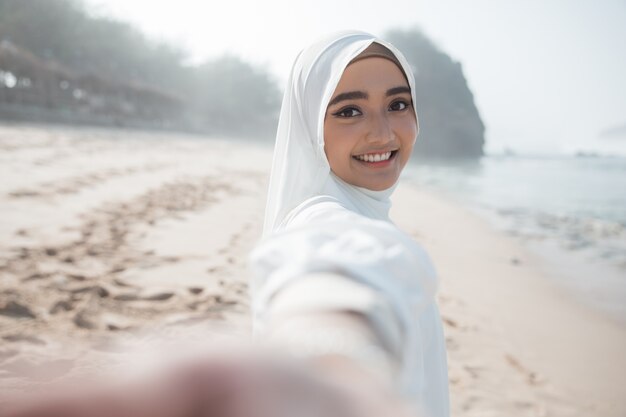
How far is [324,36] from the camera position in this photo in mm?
1432

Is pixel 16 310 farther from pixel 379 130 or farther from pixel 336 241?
pixel 336 241

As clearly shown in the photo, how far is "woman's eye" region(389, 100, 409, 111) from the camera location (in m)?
1.34

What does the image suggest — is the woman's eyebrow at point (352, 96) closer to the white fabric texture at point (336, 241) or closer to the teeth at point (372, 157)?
the white fabric texture at point (336, 241)

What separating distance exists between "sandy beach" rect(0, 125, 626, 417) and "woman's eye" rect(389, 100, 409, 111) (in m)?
0.98

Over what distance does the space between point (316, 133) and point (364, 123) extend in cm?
17

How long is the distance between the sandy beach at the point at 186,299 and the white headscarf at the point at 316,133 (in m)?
0.59

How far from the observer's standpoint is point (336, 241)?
0.63 meters

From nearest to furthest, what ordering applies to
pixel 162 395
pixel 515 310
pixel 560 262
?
pixel 162 395
pixel 515 310
pixel 560 262

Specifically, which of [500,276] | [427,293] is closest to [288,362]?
[427,293]

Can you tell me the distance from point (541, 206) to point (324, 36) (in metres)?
11.1

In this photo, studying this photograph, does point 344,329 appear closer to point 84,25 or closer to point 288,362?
point 288,362

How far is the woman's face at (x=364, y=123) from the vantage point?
4.12 ft

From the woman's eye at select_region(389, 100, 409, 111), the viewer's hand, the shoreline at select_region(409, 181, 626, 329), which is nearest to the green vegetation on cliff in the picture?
the shoreline at select_region(409, 181, 626, 329)

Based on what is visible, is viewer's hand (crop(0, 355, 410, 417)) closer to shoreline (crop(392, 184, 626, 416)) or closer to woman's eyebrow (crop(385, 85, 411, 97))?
woman's eyebrow (crop(385, 85, 411, 97))
